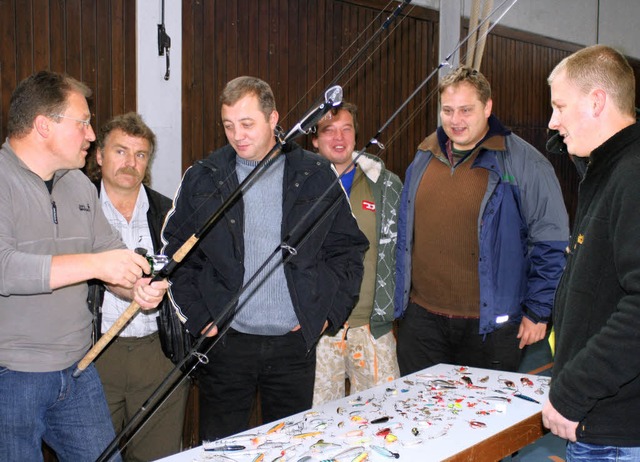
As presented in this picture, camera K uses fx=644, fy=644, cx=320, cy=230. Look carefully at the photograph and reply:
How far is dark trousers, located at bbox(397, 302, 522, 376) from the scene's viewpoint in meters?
2.84

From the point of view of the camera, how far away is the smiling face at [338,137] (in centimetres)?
342

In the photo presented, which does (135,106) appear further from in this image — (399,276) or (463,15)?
(463,15)

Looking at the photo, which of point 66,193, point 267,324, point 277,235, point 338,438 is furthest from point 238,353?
point 66,193

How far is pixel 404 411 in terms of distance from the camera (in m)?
2.20

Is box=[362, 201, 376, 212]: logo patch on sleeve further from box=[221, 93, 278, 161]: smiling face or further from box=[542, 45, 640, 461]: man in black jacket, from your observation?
box=[542, 45, 640, 461]: man in black jacket

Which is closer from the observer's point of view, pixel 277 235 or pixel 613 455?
pixel 613 455

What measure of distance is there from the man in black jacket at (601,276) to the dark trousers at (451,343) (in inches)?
42.5

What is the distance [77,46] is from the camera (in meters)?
3.20

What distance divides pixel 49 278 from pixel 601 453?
5.27 feet

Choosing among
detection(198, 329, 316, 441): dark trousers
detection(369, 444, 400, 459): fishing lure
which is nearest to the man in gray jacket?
detection(198, 329, 316, 441): dark trousers

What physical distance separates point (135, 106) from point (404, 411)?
2198 millimetres

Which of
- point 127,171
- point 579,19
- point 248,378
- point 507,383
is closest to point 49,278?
point 248,378

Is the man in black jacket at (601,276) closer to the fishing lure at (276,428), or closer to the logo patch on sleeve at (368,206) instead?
the fishing lure at (276,428)

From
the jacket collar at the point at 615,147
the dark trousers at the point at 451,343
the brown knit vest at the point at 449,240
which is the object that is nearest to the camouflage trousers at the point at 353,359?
the dark trousers at the point at 451,343
